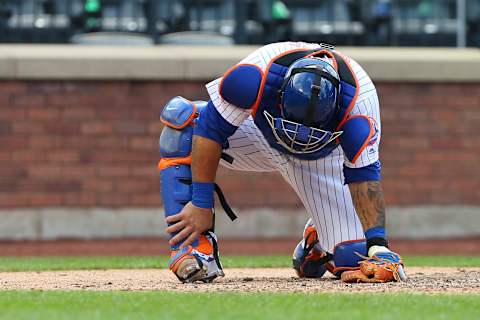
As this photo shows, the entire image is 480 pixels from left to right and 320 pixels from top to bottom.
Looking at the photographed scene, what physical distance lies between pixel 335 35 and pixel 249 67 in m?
7.93

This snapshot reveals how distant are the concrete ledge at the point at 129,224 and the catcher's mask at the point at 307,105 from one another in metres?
6.57

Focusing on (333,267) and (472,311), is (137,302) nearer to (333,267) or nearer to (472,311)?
(472,311)

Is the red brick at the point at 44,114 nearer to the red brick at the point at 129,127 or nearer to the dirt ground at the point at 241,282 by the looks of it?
the red brick at the point at 129,127

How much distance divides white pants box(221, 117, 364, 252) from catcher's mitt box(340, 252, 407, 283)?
46 centimetres

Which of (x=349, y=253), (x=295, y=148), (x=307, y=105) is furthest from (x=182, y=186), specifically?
(x=349, y=253)

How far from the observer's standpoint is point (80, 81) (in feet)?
42.0

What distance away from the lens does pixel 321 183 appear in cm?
705

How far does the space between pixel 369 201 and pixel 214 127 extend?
0.98 metres

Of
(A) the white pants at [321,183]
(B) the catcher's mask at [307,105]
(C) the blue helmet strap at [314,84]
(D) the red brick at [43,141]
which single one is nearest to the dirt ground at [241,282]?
(A) the white pants at [321,183]

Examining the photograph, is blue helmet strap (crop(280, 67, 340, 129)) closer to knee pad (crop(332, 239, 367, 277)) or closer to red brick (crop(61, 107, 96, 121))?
knee pad (crop(332, 239, 367, 277))

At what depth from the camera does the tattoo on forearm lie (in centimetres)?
643

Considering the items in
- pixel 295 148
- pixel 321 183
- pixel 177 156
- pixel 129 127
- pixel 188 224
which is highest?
pixel 295 148

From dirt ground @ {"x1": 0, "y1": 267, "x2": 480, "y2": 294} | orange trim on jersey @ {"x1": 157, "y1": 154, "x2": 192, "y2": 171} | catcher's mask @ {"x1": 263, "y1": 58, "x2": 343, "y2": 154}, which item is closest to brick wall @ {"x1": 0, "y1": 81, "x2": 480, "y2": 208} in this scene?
dirt ground @ {"x1": 0, "y1": 267, "x2": 480, "y2": 294}

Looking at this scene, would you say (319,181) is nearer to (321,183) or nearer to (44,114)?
(321,183)
